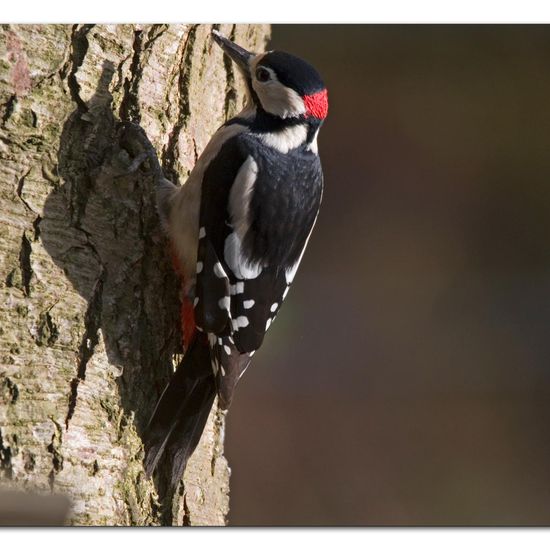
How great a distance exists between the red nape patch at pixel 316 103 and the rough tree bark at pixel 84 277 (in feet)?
1.18

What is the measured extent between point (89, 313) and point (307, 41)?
1236 mm

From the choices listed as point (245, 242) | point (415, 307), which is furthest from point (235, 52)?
point (415, 307)

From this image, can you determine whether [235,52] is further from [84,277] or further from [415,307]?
[415,307]

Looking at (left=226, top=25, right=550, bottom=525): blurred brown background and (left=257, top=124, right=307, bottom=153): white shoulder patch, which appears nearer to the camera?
(left=257, top=124, right=307, bottom=153): white shoulder patch

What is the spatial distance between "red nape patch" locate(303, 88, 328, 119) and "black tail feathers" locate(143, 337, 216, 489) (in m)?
0.67

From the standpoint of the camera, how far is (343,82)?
→ 10.6 ft

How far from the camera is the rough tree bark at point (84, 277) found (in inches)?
74.7

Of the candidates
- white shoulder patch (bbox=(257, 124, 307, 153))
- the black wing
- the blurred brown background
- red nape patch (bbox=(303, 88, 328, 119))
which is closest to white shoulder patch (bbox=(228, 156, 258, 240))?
the black wing

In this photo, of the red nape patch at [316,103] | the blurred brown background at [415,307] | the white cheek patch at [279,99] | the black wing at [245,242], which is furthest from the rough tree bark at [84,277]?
the blurred brown background at [415,307]

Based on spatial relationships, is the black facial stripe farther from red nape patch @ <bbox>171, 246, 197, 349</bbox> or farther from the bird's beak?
red nape patch @ <bbox>171, 246, 197, 349</bbox>

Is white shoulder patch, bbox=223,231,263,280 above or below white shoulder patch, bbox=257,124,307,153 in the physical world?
below

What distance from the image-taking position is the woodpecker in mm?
2064

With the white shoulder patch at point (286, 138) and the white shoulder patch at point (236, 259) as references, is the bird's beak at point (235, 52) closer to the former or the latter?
the white shoulder patch at point (286, 138)

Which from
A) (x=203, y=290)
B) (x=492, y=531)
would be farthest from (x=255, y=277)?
(x=492, y=531)
